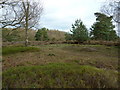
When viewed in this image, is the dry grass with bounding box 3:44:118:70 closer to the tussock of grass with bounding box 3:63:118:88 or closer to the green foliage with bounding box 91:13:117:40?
the tussock of grass with bounding box 3:63:118:88

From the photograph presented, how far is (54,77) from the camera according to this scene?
563cm

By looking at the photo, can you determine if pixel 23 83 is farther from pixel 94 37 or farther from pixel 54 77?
pixel 94 37

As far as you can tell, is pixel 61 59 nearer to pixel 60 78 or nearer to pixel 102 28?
pixel 60 78

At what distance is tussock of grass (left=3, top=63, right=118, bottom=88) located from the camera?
5.16 meters

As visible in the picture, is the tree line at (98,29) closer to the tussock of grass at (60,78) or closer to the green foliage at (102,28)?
the green foliage at (102,28)

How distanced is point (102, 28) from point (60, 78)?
26.5 metres

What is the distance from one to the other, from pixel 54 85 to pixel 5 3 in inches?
320

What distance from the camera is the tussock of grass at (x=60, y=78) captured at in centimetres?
516

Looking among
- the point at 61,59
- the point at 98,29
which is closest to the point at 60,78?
the point at 61,59

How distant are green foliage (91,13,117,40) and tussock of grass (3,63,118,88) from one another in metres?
24.7

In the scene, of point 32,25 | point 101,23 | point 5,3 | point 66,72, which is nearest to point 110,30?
point 101,23

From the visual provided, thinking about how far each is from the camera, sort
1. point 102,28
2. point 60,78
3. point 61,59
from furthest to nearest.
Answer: point 102,28
point 61,59
point 60,78

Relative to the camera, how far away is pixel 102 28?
29938mm

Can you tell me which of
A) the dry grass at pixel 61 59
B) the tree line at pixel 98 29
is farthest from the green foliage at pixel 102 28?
the dry grass at pixel 61 59
